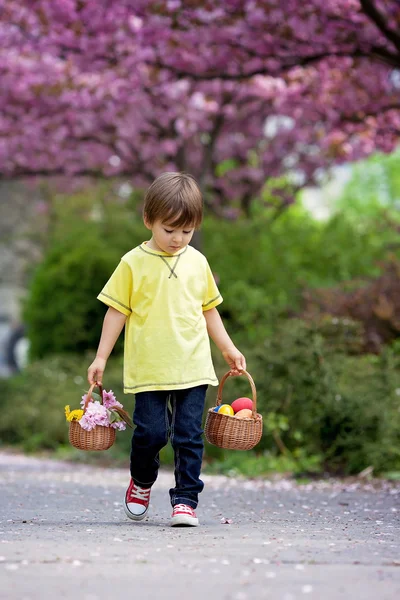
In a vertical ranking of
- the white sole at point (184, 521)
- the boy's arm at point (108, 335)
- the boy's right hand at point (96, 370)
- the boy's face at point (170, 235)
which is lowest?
the white sole at point (184, 521)

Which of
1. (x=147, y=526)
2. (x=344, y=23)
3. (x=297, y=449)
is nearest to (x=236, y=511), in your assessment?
(x=147, y=526)

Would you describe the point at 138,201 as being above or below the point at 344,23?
below

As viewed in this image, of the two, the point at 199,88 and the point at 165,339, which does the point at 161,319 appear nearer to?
the point at 165,339

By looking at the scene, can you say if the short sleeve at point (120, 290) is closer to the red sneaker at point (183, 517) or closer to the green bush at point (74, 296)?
the red sneaker at point (183, 517)


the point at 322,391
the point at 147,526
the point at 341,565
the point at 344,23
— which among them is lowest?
the point at 322,391

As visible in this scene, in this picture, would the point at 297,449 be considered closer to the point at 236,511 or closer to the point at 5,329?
the point at 236,511

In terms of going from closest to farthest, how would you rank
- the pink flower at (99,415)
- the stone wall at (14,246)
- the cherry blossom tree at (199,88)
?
the pink flower at (99,415), the cherry blossom tree at (199,88), the stone wall at (14,246)

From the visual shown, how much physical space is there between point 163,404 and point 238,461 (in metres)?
3.92

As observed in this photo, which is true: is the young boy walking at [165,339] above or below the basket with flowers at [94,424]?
above

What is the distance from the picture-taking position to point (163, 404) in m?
4.90

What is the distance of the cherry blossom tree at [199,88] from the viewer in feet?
31.1

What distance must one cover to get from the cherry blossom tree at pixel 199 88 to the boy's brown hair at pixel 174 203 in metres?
4.08

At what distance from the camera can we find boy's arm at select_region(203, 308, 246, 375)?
507cm


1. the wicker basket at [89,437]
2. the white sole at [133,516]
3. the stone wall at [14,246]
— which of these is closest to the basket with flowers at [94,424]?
the wicker basket at [89,437]
